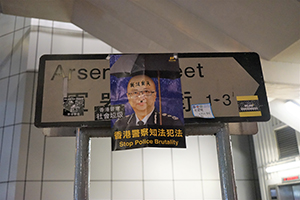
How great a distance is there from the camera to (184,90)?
1.68m

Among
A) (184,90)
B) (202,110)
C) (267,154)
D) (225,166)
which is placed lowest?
(225,166)

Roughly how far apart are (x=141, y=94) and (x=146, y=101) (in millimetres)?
50

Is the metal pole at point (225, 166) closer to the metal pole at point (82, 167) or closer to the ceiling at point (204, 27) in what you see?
the metal pole at point (82, 167)

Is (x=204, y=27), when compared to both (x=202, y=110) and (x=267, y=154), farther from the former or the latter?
(x=267, y=154)

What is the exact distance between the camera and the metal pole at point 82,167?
4.84 ft

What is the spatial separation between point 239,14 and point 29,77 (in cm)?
514

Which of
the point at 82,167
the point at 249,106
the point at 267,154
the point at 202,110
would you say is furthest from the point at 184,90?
the point at 267,154

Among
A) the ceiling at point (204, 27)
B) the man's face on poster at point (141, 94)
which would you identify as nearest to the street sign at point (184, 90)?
the man's face on poster at point (141, 94)

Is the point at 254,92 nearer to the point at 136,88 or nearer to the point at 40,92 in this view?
the point at 136,88

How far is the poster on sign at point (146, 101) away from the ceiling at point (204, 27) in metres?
2.31

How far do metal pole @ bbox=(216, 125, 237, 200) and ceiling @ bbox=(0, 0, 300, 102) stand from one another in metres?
2.41

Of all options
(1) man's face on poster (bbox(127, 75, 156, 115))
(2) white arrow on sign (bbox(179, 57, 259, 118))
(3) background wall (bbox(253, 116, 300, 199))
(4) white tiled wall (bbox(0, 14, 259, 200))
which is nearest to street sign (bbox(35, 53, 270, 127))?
(2) white arrow on sign (bbox(179, 57, 259, 118))

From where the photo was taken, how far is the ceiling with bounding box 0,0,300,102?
362cm

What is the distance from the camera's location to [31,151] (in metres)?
6.50
